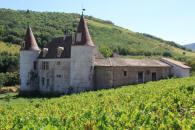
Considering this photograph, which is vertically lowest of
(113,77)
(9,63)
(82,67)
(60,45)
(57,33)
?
(113,77)

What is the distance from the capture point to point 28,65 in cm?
3466

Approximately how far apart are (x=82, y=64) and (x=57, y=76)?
18.0 feet

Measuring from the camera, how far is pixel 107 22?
388 ft

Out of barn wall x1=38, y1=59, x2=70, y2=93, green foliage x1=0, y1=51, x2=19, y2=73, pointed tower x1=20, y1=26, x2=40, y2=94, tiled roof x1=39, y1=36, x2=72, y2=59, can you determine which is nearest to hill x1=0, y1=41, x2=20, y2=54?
green foliage x1=0, y1=51, x2=19, y2=73

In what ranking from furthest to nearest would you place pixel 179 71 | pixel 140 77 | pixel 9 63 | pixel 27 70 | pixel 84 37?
pixel 9 63, pixel 179 71, pixel 27 70, pixel 140 77, pixel 84 37

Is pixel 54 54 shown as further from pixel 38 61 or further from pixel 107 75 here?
pixel 107 75

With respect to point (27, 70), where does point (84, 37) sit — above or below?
above

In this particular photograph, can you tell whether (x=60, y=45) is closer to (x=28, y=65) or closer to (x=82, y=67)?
(x=28, y=65)

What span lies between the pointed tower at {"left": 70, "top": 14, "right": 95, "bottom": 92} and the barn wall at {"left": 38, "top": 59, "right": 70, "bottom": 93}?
222 centimetres

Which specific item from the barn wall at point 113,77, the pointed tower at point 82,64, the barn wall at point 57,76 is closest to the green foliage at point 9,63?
the barn wall at point 57,76

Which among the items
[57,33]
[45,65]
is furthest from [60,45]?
[57,33]

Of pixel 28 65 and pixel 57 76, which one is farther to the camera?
pixel 28 65

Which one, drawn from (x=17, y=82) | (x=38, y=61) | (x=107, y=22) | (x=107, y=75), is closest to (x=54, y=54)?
(x=38, y=61)

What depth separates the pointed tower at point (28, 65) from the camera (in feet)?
113
